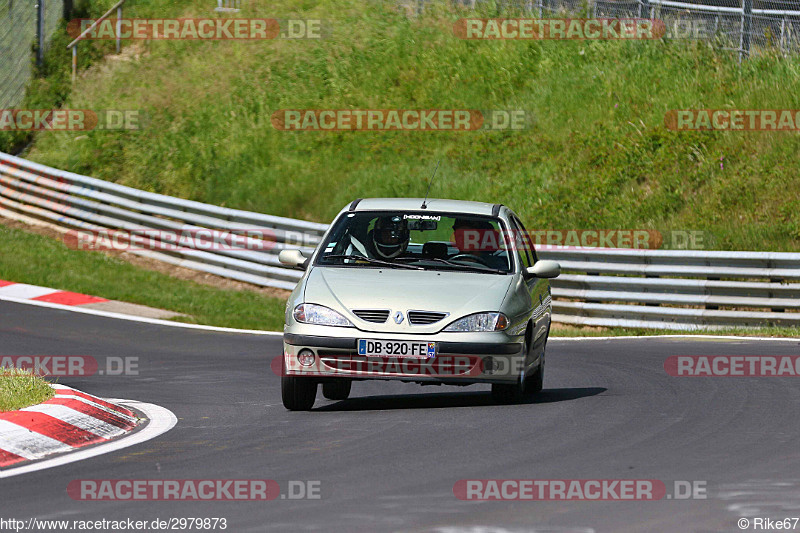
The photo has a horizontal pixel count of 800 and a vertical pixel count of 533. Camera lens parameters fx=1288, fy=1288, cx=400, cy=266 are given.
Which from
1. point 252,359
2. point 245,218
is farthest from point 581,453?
point 245,218

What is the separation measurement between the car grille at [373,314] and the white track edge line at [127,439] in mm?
1517

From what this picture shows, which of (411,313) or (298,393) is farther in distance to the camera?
(298,393)

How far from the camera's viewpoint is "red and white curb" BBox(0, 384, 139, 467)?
7.52m

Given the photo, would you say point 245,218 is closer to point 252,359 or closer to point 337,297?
point 252,359

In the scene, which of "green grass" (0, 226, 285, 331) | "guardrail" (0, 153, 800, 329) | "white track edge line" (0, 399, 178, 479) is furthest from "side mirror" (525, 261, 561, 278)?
"green grass" (0, 226, 285, 331)

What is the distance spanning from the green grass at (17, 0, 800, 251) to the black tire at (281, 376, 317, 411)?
12584 millimetres

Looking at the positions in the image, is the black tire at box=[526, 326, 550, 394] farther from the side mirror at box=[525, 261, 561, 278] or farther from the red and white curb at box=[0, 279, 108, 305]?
the red and white curb at box=[0, 279, 108, 305]

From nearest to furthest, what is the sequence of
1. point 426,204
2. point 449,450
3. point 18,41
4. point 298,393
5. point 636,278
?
point 449,450 → point 298,393 → point 426,204 → point 636,278 → point 18,41

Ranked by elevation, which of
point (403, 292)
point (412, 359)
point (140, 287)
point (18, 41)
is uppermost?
point (18, 41)

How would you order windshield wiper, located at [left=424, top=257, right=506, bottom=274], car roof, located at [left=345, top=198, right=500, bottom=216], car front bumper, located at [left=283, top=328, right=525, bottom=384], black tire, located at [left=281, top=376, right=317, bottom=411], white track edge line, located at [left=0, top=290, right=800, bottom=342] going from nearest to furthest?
car front bumper, located at [left=283, top=328, right=525, bottom=384] < black tire, located at [left=281, top=376, right=317, bottom=411] < windshield wiper, located at [left=424, top=257, right=506, bottom=274] < car roof, located at [left=345, top=198, right=500, bottom=216] < white track edge line, located at [left=0, top=290, right=800, bottom=342]

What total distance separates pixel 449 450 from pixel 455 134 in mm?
20035

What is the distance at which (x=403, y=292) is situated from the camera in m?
9.45

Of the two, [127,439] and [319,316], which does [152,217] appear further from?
[127,439]

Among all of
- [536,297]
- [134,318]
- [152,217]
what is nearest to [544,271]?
[536,297]
